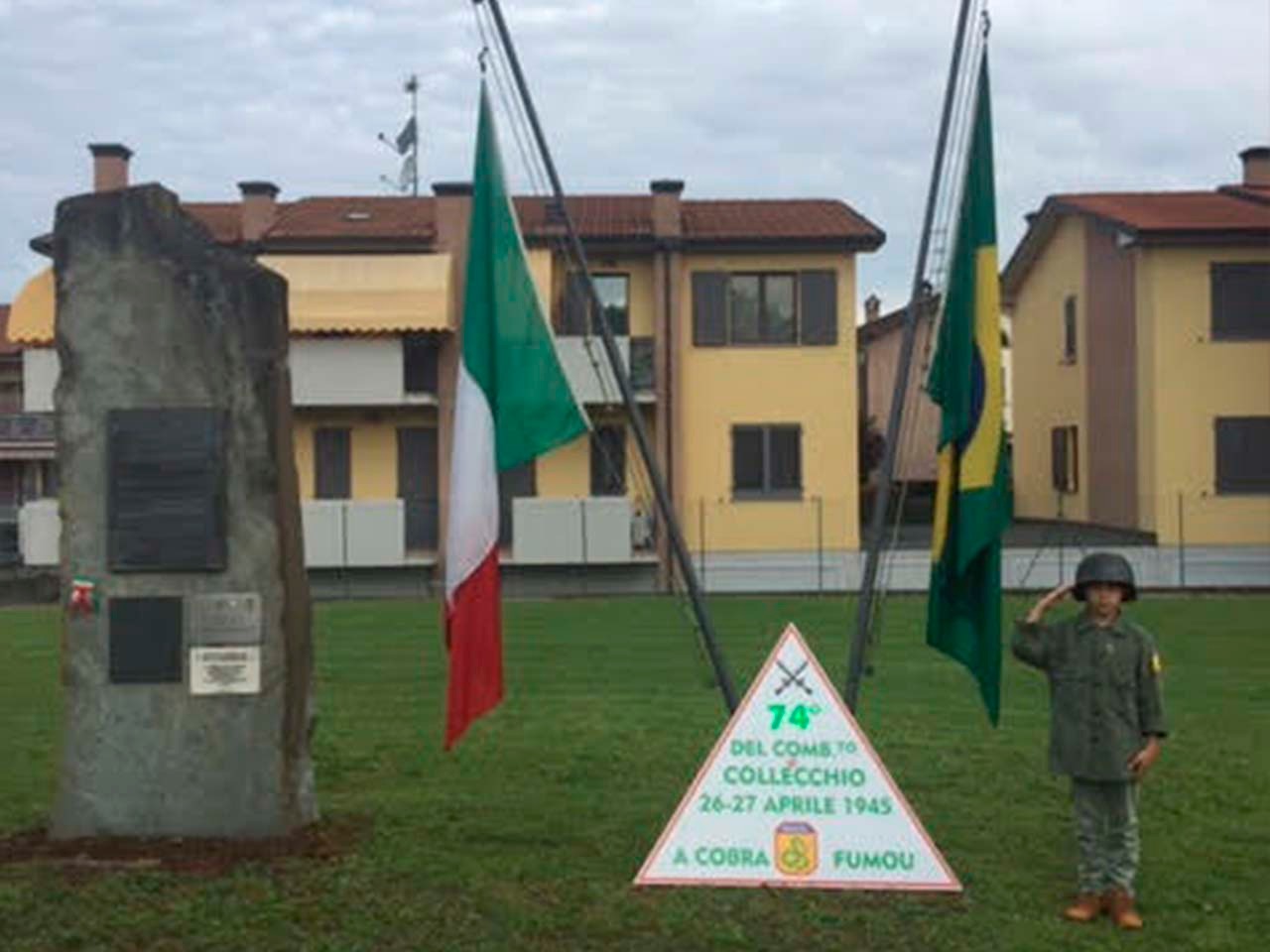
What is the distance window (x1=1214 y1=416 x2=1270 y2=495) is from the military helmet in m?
29.5

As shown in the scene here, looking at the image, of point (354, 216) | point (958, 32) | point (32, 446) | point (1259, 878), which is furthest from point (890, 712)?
point (32, 446)

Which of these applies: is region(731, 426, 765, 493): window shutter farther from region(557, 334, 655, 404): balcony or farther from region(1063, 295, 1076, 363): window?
region(1063, 295, 1076, 363): window

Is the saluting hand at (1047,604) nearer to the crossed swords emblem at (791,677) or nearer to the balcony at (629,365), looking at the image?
the crossed swords emblem at (791,677)

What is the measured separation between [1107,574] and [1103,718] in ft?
2.03

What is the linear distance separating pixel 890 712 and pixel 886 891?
6292 mm

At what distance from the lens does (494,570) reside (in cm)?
857

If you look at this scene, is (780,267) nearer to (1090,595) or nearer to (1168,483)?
(1168,483)

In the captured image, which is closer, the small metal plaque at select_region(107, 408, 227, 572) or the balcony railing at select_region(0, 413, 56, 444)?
the small metal plaque at select_region(107, 408, 227, 572)

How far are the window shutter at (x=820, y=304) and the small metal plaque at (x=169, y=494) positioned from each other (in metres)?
27.5

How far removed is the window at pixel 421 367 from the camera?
3525cm

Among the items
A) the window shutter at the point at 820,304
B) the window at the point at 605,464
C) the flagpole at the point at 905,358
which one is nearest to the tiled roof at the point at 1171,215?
the window shutter at the point at 820,304

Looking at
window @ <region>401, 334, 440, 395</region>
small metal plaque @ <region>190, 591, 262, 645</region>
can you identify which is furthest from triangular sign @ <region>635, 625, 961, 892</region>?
window @ <region>401, 334, 440, 395</region>

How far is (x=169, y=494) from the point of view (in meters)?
8.30

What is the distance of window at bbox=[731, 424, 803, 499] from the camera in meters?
35.4
